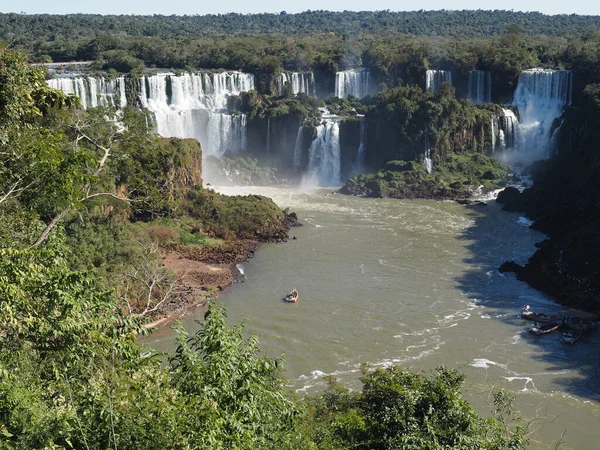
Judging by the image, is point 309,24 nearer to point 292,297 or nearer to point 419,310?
point 292,297

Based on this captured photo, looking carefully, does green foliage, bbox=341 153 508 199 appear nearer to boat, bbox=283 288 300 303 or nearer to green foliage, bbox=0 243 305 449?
boat, bbox=283 288 300 303

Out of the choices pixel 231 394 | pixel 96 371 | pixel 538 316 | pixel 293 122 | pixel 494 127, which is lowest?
pixel 538 316

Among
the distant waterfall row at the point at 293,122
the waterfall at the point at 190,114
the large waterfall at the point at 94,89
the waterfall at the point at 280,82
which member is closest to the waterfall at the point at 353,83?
the waterfall at the point at 280,82

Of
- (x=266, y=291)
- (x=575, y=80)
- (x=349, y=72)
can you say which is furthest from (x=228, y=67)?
(x=266, y=291)

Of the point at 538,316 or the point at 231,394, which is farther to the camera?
the point at 538,316

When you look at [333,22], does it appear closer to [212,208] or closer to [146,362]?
[212,208]

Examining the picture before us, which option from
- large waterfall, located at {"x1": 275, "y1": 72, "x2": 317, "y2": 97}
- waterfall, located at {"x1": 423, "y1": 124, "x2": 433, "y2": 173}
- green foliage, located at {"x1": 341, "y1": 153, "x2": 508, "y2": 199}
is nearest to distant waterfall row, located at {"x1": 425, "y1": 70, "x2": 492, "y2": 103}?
green foliage, located at {"x1": 341, "y1": 153, "x2": 508, "y2": 199}

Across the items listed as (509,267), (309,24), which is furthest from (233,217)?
(309,24)
